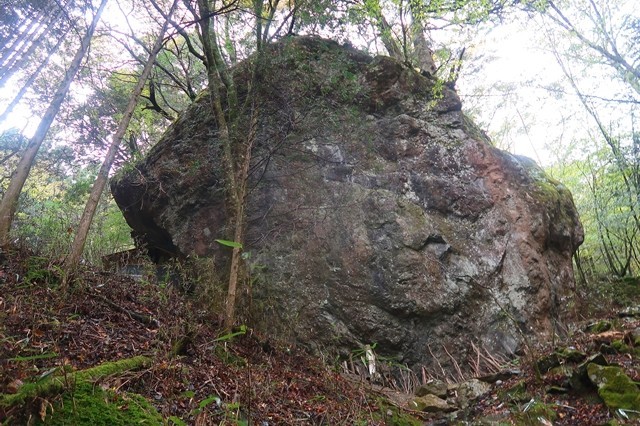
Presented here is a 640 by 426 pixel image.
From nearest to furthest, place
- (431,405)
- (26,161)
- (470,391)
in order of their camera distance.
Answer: (431,405) → (470,391) → (26,161)

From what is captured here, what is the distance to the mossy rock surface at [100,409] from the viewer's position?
6.65 feet

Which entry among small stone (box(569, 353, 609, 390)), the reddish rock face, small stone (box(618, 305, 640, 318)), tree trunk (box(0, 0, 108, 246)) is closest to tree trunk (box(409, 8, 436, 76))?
the reddish rock face

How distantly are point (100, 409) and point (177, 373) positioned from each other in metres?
1.18

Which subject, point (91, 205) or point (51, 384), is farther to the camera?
point (91, 205)

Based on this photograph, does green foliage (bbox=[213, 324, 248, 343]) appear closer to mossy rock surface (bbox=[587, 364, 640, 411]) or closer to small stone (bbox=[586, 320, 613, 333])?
mossy rock surface (bbox=[587, 364, 640, 411])

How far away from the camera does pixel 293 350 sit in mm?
5562

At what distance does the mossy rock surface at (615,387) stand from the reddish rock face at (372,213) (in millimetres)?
2186

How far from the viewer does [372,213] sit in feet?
23.9

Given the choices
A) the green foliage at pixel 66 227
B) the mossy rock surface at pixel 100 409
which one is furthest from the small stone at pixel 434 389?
the green foliage at pixel 66 227

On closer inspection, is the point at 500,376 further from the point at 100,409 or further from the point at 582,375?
the point at 100,409

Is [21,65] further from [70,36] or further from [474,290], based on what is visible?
[474,290]

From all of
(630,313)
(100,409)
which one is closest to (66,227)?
(100,409)

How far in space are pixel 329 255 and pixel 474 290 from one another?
2.64 meters

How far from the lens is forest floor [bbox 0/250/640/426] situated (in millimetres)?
2299
